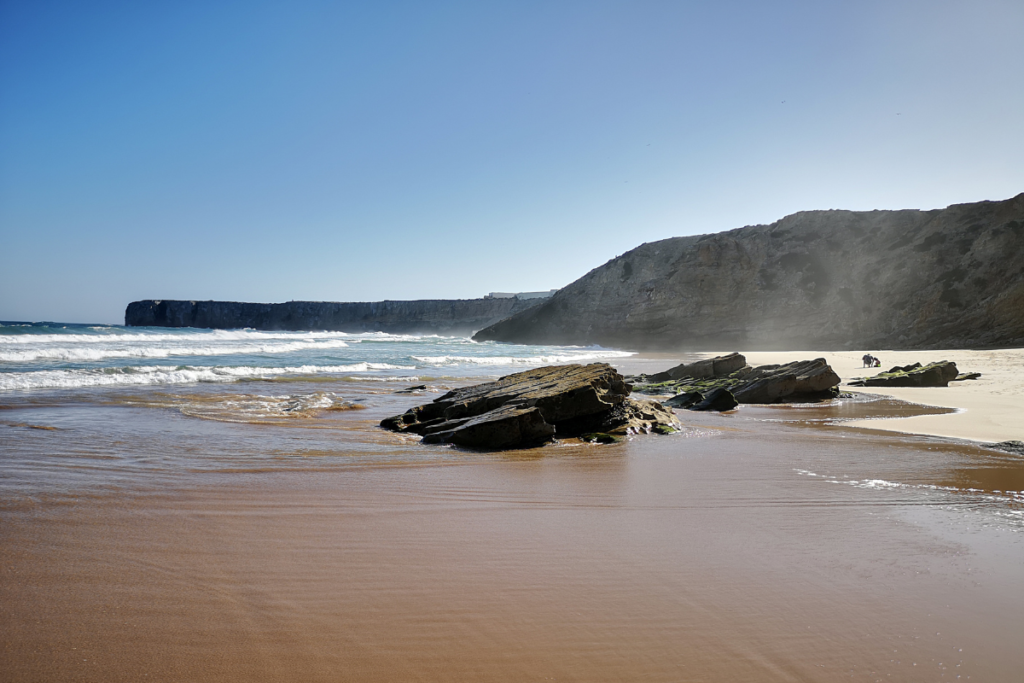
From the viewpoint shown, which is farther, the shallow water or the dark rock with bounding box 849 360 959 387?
the dark rock with bounding box 849 360 959 387

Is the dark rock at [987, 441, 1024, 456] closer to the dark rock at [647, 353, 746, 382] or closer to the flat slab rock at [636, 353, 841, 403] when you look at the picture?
the flat slab rock at [636, 353, 841, 403]

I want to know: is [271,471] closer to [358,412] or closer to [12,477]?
[12,477]

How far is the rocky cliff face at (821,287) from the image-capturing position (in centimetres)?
3409

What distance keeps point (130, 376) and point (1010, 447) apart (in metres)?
16.9

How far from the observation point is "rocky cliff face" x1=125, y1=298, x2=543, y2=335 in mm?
95750

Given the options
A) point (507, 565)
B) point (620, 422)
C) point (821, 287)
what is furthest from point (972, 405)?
point (821, 287)

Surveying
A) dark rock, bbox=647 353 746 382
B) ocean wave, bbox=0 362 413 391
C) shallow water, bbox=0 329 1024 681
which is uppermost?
dark rock, bbox=647 353 746 382

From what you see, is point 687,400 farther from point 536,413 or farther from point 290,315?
point 290,315

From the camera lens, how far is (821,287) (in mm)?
44031

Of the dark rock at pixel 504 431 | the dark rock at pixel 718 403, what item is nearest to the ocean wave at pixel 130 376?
the dark rock at pixel 504 431

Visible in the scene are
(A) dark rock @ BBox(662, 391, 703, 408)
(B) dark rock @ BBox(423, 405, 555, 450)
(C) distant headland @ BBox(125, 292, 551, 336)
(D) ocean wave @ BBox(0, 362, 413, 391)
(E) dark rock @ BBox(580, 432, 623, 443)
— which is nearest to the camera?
(B) dark rock @ BBox(423, 405, 555, 450)

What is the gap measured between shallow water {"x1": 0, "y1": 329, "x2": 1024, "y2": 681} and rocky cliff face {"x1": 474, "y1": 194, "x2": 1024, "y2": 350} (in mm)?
32950

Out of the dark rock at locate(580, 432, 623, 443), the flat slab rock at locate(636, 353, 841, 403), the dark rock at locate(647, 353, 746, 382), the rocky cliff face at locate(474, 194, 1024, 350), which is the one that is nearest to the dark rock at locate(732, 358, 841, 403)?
the flat slab rock at locate(636, 353, 841, 403)

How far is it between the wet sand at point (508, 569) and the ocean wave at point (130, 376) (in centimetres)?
853
